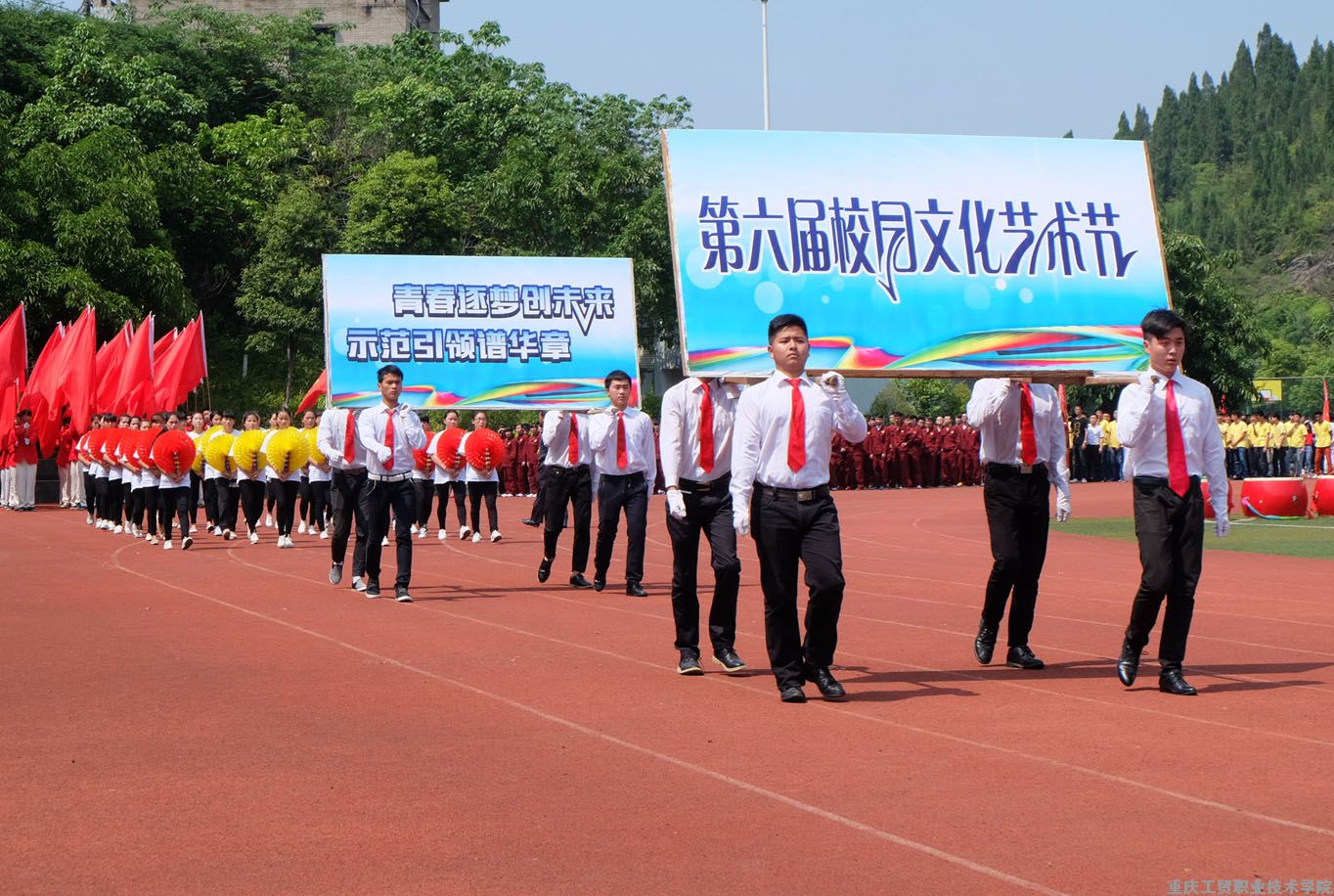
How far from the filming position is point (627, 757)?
7090 millimetres

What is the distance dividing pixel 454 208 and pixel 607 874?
1718 inches

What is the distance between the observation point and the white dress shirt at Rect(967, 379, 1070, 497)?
948 cm

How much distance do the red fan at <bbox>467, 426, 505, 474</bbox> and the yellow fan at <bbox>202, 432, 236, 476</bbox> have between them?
10.8ft

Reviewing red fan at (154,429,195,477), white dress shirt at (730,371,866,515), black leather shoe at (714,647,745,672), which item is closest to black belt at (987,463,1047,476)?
white dress shirt at (730,371,866,515)

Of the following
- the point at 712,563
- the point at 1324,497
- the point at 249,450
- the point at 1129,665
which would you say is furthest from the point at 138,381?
the point at 1129,665

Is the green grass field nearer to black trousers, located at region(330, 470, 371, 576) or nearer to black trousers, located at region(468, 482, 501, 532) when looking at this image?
black trousers, located at region(468, 482, 501, 532)

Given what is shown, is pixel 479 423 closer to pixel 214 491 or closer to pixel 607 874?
pixel 214 491

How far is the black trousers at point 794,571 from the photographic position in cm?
843

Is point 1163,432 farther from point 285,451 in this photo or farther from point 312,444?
point 312,444

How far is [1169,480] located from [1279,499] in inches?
705

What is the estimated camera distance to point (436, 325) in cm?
2131

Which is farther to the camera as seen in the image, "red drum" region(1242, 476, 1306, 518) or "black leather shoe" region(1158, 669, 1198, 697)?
"red drum" region(1242, 476, 1306, 518)

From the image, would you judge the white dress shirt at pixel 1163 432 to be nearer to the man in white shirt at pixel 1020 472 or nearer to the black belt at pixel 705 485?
the man in white shirt at pixel 1020 472

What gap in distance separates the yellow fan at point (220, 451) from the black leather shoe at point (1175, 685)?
53.0ft
